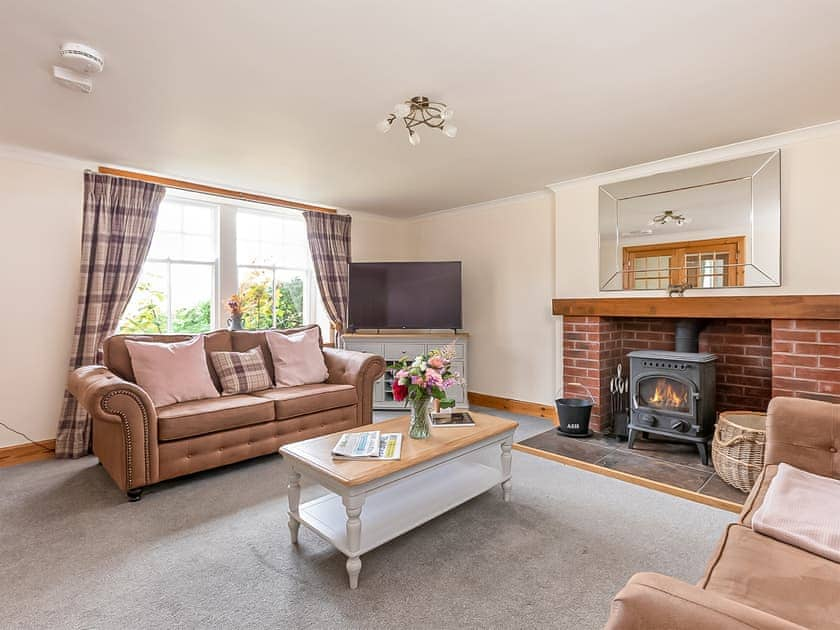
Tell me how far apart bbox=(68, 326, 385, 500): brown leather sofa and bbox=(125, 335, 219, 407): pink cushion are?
9 cm

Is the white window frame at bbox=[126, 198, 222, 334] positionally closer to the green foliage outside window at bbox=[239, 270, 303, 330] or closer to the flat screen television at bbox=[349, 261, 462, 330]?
the green foliage outside window at bbox=[239, 270, 303, 330]

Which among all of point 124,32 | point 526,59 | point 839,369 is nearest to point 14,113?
point 124,32

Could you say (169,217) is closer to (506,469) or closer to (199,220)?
(199,220)

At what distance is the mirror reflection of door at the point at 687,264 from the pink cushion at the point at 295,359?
2.80m

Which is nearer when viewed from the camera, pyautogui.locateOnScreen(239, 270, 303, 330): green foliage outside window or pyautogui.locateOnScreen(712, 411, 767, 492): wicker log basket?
pyautogui.locateOnScreen(712, 411, 767, 492): wicker log basket

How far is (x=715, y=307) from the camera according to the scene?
10.8ft

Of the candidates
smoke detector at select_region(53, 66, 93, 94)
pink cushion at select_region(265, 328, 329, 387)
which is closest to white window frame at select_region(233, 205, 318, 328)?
pink cushion at select_region(265, 328, 329, 387)

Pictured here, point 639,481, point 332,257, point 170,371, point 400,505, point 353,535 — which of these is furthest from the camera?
point 332,257

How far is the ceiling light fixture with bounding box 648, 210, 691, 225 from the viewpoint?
3514mm

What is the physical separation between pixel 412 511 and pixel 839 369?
2.86 m

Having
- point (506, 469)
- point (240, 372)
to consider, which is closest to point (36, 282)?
point (240, 372)

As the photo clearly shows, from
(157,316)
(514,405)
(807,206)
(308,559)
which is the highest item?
(807,206)

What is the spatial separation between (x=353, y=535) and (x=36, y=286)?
3.28 m

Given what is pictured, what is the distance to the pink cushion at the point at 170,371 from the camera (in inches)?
122
